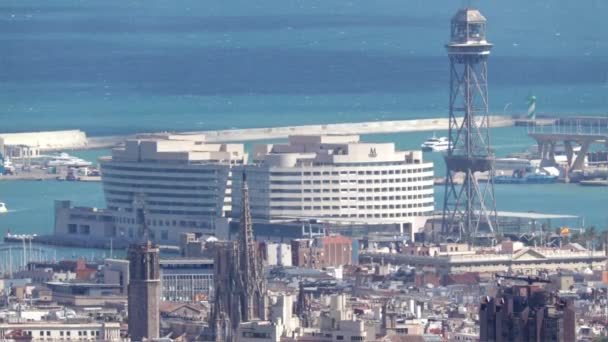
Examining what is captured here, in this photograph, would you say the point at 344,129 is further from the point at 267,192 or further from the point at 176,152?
the point at 267,192

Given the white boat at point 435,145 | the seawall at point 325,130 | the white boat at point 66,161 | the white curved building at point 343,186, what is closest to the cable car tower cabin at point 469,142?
the white curved building at point 343,186

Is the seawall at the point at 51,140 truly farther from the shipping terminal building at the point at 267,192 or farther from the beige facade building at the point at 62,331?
the beige facade building at the point at 62,331

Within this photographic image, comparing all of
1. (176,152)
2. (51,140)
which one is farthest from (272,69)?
(176,152)

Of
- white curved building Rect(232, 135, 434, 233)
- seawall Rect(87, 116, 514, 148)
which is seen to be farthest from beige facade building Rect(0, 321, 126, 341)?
seawall Rect(87, 116, 514, 148)

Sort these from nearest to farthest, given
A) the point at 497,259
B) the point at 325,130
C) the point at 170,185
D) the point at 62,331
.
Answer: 1. the point at 62,331
2. the point at 497,259
3. the point at 170,185
4. the point at 325,130

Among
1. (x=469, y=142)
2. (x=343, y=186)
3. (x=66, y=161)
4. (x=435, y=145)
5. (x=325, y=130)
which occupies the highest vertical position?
(x=325, y=130)

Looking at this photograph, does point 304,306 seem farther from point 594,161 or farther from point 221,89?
point 221,89
